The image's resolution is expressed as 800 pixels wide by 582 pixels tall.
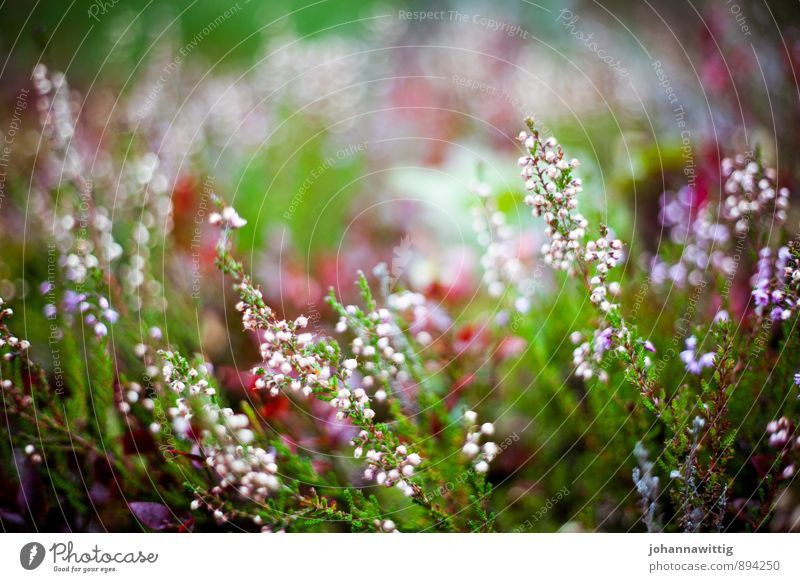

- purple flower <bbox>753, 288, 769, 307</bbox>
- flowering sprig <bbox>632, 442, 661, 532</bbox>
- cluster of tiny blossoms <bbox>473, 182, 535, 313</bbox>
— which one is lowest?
flowering sprig <bbox>632, 442, 661, 532</bbox>

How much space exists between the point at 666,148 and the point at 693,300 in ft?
0.92

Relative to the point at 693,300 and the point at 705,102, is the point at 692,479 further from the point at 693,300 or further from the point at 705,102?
the point at 705,102

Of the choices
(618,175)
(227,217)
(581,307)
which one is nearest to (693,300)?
(581,307)

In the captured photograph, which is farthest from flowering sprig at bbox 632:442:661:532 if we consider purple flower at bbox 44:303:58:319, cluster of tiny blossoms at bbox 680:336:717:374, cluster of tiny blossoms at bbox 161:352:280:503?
purple flower at bbox 44:303:58:319

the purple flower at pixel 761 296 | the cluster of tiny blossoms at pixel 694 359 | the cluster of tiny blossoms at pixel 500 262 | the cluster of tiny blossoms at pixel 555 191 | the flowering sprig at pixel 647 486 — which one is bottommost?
the flowering sprig at pixel 647 486

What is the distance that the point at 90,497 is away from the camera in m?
0.75

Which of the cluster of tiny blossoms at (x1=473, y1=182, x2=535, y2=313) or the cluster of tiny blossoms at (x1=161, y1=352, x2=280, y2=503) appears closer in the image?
the cluster of tiny blossoms at (x1=161, y1=352, x2=280, y2=503)

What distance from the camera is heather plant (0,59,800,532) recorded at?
0.69 m

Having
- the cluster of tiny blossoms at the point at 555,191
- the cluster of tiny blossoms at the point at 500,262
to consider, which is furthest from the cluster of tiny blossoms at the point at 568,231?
the cluster of tiny blossoms at the point at 500,262

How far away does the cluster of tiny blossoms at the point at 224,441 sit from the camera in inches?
26.1

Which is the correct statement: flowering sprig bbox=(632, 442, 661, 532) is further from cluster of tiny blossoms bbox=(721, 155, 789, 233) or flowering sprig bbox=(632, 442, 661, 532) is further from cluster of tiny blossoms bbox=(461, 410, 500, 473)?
cluster of tiny blossoms bbox=(721, 155, 789, 233)

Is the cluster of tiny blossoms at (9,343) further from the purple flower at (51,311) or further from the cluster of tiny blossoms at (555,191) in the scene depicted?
the cluster of tiny blossoms at (555,191)

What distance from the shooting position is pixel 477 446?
0.72 metres

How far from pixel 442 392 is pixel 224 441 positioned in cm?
26
